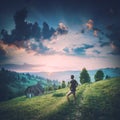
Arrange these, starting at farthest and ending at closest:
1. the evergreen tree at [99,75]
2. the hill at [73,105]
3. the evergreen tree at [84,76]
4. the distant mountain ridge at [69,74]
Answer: the evergreen tree at [99,75] → the evergreen tree at [84,76] → the distant mountain ridge at [69,74] → the hill at [73,105]

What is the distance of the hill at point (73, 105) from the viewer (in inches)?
909

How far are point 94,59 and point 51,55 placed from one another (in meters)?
5.47

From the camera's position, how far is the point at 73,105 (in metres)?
24.5

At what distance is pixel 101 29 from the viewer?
97.1 ft

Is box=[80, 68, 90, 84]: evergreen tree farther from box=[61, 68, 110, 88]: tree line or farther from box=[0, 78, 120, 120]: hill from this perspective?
box=[0, 78, 120, 120]: hill

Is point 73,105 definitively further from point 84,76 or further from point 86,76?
point 86,76

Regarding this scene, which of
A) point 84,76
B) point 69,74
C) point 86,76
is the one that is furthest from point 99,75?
point 69,74

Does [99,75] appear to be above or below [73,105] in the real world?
above

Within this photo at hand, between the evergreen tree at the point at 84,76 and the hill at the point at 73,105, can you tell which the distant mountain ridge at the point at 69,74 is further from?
the hill at the point at 73,105

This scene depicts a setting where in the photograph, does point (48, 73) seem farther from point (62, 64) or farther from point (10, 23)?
point (10, 23)

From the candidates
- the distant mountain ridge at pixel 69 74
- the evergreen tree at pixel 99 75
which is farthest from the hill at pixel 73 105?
the evergreen tree at pixel 99 75

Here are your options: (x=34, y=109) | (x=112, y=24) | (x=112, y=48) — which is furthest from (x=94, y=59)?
(x=34, y=109)

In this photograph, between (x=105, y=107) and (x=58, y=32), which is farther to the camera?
(x=58, y=32)

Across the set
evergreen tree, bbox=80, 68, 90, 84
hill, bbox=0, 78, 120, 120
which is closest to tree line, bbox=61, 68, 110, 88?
evergreen tree, bbox=80, 68, 90, 84
